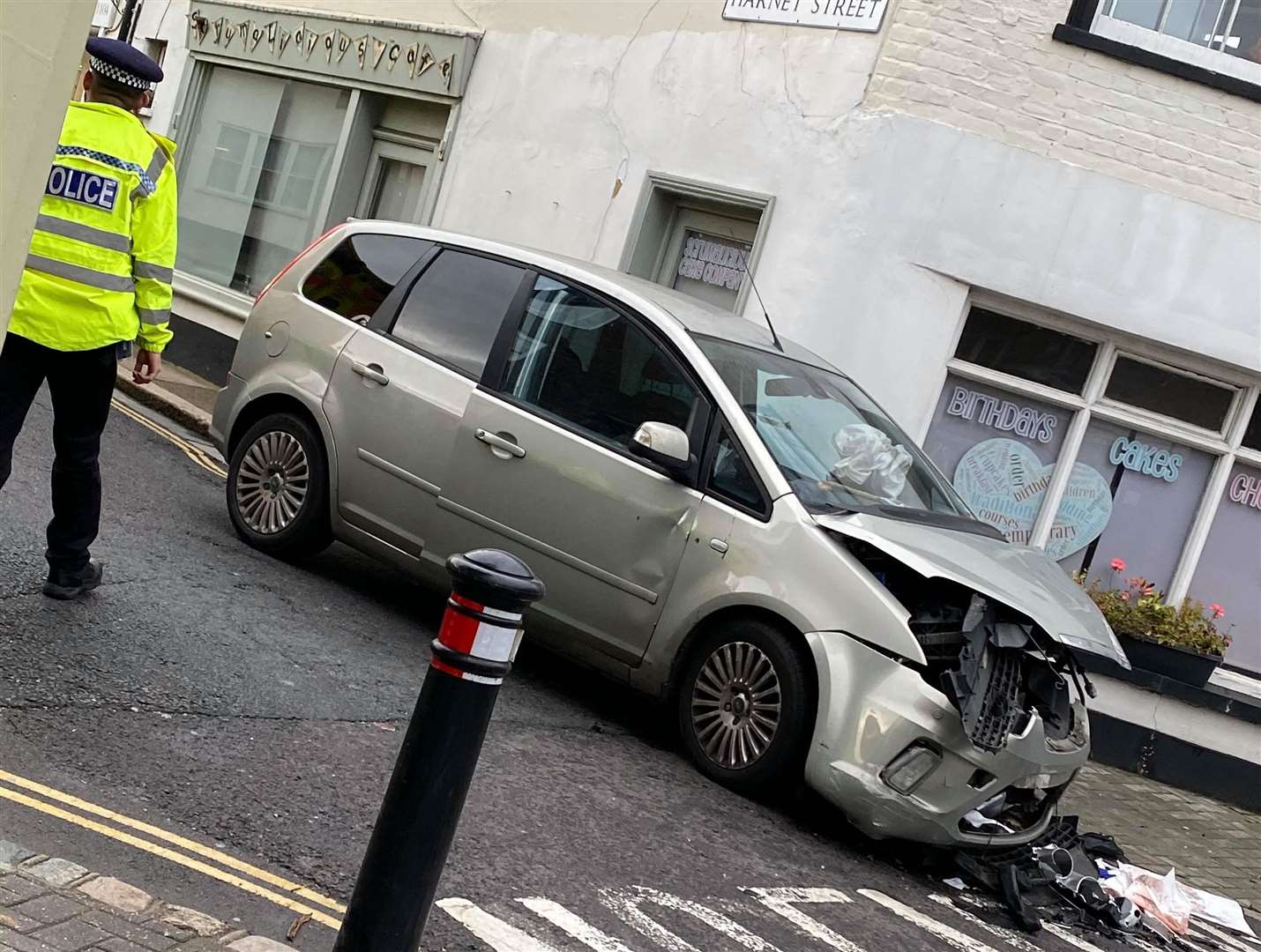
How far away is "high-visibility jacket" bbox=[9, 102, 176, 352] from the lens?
5598mm

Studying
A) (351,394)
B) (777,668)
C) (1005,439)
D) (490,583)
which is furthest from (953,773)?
(1005,439)

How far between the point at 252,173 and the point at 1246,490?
10.1 m

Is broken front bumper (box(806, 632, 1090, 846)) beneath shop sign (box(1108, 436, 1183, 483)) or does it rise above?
beneath

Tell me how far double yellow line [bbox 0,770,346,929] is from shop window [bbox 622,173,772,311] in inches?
288

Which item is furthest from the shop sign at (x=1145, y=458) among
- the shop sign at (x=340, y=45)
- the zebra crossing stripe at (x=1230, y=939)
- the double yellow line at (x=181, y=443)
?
the shop sign at (x=340, y=45)

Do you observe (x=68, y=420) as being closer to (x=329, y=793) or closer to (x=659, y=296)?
(x=329, y=793)

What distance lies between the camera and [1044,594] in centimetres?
597

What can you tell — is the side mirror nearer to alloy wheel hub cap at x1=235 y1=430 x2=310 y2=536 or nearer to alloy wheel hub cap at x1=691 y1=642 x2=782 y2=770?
alloy wheel hub cap at x1=691 y1=642 x2=782 y2=770

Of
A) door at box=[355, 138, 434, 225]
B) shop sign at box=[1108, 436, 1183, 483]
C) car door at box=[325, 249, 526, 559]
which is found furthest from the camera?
door at box=[355, 138, 434, 225]

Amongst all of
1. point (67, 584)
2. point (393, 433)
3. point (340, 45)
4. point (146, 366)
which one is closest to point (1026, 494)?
point (393, 433)

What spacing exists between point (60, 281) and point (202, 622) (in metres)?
1.53

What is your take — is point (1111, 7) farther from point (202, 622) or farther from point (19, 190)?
point (19, 190)

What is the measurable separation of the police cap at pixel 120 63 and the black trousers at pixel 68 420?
1021 millimetres

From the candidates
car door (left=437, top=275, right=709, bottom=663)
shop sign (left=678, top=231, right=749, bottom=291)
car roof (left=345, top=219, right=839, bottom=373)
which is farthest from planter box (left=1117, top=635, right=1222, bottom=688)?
car door (left=437, top=275, right=709, bottom=663)
